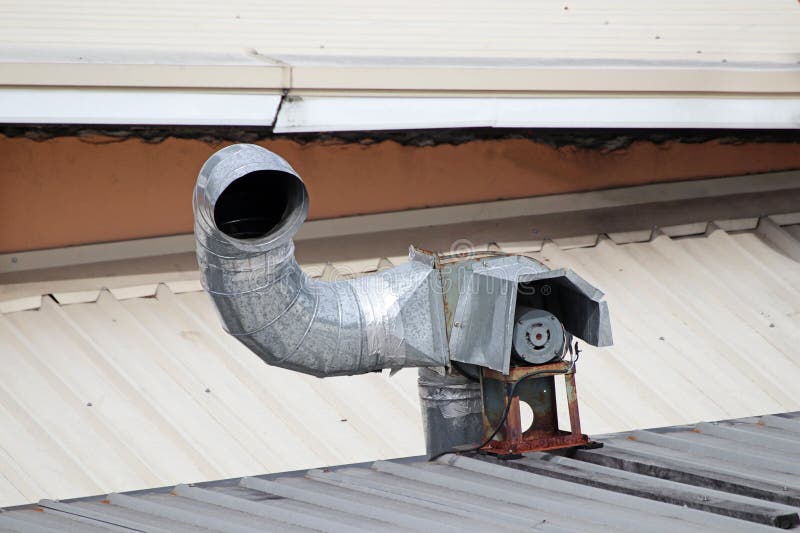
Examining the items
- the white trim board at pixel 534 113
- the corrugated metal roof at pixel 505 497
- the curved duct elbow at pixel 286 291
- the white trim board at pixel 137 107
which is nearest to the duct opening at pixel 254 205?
the curved duct elbow at pixel 286 291

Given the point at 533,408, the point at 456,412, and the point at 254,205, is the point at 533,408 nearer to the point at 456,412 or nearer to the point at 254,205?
the point at 456,412

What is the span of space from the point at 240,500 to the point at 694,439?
5.16 ft

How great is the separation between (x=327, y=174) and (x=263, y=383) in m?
1.45

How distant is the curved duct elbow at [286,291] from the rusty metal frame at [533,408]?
0.22 metres

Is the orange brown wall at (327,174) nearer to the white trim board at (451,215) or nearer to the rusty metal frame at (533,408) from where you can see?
the white trim board at (451,215)

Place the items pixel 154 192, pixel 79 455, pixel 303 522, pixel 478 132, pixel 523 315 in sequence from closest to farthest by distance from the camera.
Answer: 1. pixel 303 522
2. pixel 523 315
3. pixel 79 455
4. pixel 154 192
5. pixel 478 132

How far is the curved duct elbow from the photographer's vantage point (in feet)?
11.9

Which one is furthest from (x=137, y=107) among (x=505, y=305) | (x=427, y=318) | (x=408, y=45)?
(x=505, y=305)

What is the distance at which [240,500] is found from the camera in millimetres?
3721

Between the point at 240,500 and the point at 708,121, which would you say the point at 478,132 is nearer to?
the point at 708,121

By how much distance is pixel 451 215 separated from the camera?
733cm

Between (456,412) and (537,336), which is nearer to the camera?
(537,336)

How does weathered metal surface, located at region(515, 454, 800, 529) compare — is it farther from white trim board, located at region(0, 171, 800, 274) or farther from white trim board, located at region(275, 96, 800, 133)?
white trim board, located at region(0, 171, 800, 274)

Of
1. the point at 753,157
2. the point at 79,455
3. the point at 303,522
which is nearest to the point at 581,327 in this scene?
the point at 303,522
